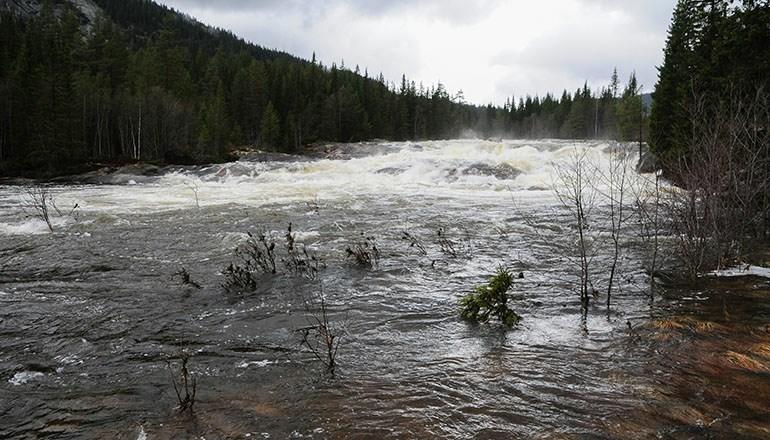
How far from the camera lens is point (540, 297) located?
23.6ft

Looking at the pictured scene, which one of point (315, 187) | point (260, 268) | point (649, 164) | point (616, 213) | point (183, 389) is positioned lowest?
point (183, 389)

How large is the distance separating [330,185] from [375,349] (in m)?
20.9

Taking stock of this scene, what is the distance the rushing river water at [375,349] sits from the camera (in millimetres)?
3785

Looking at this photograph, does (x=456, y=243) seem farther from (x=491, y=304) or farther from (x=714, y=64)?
(x=714, y=64)

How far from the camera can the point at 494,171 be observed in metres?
26.8

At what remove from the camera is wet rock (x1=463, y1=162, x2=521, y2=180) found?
25959mm

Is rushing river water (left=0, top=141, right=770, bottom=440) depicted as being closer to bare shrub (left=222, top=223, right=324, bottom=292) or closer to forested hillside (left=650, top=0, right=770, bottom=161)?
bare shrub (left=222, top=223, right=324, bottom=292)

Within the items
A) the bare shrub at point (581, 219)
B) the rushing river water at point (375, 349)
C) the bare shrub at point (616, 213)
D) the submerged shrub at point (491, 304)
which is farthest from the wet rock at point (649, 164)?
the submerged shrub at point (491, 304)

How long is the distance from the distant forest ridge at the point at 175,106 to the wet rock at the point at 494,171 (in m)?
7.64

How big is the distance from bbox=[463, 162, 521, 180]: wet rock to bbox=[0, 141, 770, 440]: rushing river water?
14.9 m

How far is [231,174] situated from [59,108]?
22.6m

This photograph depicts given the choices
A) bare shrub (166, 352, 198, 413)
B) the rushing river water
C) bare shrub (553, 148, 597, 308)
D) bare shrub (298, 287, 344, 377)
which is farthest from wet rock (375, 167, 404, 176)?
bare shrub (166, 352, 198, 413)

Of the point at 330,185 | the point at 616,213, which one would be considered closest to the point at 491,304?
the point at 616,213

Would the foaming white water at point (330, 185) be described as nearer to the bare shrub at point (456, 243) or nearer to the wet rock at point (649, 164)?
the wet rock at point (649, 164)
